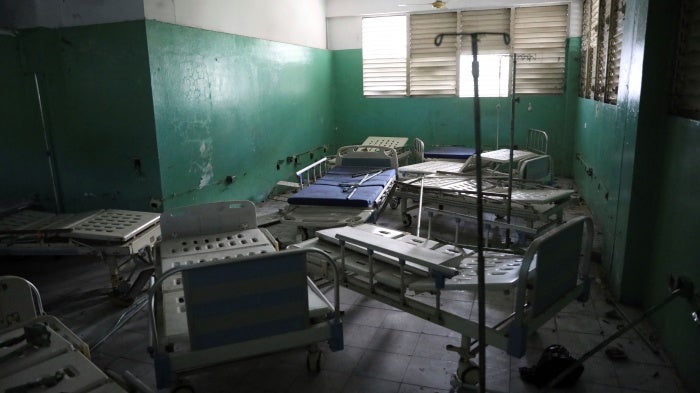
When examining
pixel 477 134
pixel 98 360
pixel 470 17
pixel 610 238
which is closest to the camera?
pixel 477 134

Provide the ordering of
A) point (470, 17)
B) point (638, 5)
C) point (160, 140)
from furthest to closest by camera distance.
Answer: point (470, 17) → point (160, 140) → point (638, 5)

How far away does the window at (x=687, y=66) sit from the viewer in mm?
3066

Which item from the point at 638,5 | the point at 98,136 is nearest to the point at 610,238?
the point at 638,5

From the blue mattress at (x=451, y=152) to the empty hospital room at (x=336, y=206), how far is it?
0.35 feet

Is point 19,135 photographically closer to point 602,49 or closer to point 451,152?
point 451,152

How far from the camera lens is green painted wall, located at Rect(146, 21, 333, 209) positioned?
5.20m

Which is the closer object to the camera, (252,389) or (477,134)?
(477,134)

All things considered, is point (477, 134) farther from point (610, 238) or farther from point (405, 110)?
point (405, 110)

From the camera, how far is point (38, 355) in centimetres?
198

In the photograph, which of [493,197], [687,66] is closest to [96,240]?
[493,197]

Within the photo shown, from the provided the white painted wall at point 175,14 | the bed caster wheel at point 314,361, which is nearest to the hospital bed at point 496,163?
the white painted wall at point 175,14

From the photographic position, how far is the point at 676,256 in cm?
310

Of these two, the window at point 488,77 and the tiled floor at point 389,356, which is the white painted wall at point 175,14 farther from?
the window at point 488,77

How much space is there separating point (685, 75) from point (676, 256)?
1.19 metres
